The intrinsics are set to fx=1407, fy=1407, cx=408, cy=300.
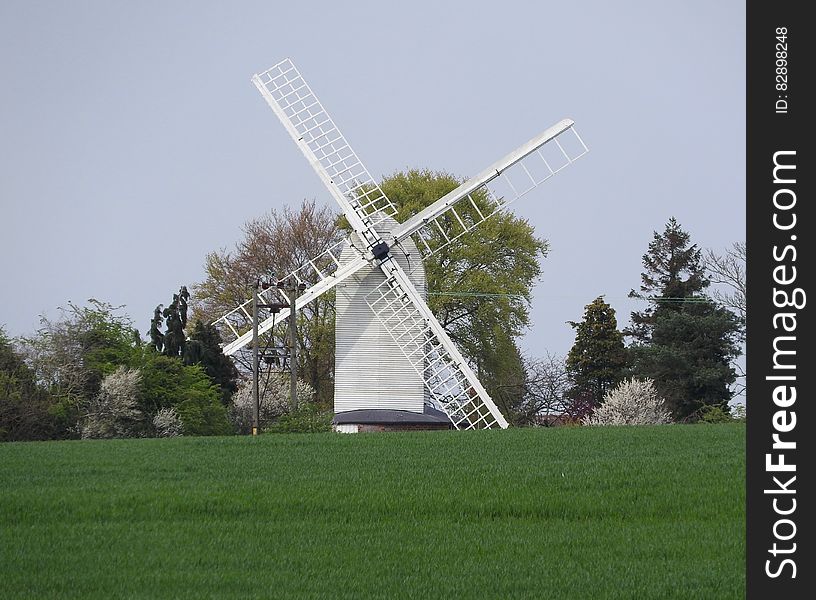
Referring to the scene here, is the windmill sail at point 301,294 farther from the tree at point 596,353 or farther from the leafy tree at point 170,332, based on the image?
the tree at point 596,353

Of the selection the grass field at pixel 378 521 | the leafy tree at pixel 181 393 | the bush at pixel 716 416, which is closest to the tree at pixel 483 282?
the bush at pixel 716 416

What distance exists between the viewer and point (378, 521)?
15.4m

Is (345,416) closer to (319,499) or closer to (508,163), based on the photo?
(508,163)

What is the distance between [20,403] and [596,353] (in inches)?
978

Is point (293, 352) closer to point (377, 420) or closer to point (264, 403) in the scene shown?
point (377, 420)

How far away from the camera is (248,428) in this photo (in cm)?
4578

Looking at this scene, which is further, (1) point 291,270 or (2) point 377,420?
(1) point 291,270

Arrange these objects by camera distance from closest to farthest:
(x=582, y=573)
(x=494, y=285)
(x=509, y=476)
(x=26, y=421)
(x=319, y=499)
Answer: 1. (x=582, y=573)
2. (x=319, y=499)
3. (x=509, y=476)
4. (x=26, y=421)
5. (x=494, y=285)

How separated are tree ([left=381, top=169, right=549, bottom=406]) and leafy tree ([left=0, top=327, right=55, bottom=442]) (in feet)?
60.0

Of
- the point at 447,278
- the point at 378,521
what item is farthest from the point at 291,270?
the point at 378,521

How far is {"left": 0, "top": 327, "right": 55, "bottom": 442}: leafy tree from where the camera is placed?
37.3 meters
